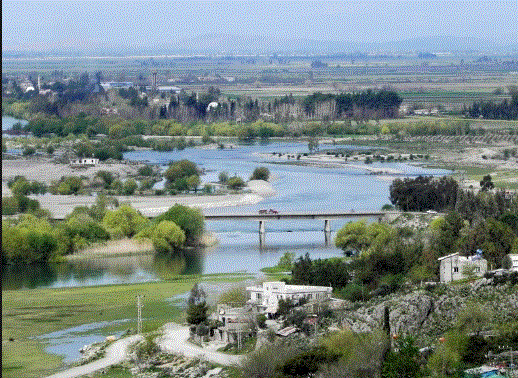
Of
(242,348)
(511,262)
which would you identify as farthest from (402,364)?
(511,262)

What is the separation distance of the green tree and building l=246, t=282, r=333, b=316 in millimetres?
11360

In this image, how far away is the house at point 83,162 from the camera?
54062 mm

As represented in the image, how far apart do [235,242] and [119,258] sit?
9.53ft

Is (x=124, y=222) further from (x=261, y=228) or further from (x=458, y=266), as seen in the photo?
(x=458, y=266)

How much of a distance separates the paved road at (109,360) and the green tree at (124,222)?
1344 centimetres

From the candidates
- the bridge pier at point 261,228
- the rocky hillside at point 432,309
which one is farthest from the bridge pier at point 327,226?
the rocky hillside at point 432,309

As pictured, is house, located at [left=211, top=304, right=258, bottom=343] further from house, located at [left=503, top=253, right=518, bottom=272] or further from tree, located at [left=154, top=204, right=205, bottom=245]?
tree, located at [left=154, top=204, right=205, bottom=245]

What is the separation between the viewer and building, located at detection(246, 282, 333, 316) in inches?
925

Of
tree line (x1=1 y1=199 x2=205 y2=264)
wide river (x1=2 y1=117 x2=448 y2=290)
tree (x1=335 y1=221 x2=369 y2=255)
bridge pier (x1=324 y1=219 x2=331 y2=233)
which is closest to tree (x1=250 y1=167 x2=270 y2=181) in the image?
wide river (x1=2 y1=117 x2=448 y2=290)

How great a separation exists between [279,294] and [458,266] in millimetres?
2985

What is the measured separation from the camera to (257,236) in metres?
36.3

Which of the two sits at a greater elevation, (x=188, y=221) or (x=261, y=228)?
(x=188, y=221)

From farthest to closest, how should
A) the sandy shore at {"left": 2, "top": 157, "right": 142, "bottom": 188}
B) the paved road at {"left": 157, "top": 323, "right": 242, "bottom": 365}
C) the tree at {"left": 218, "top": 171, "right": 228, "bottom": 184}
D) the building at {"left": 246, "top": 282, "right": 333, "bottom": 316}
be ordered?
1. the sandy shore at {"left": 2, "top": 157, "right": 142, "bottom": 188}
2. the tree at {"left": 218, "top": 171, "right": 228, "bottom": 184}
3. the building at {"left": 246, "top": 282, "right": 333, "bottom": 316}
4. the paved road at {"left": 157, "top": 323, "right": 242, "bottom": 365}

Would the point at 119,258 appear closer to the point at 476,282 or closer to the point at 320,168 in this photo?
the point at 476,282
